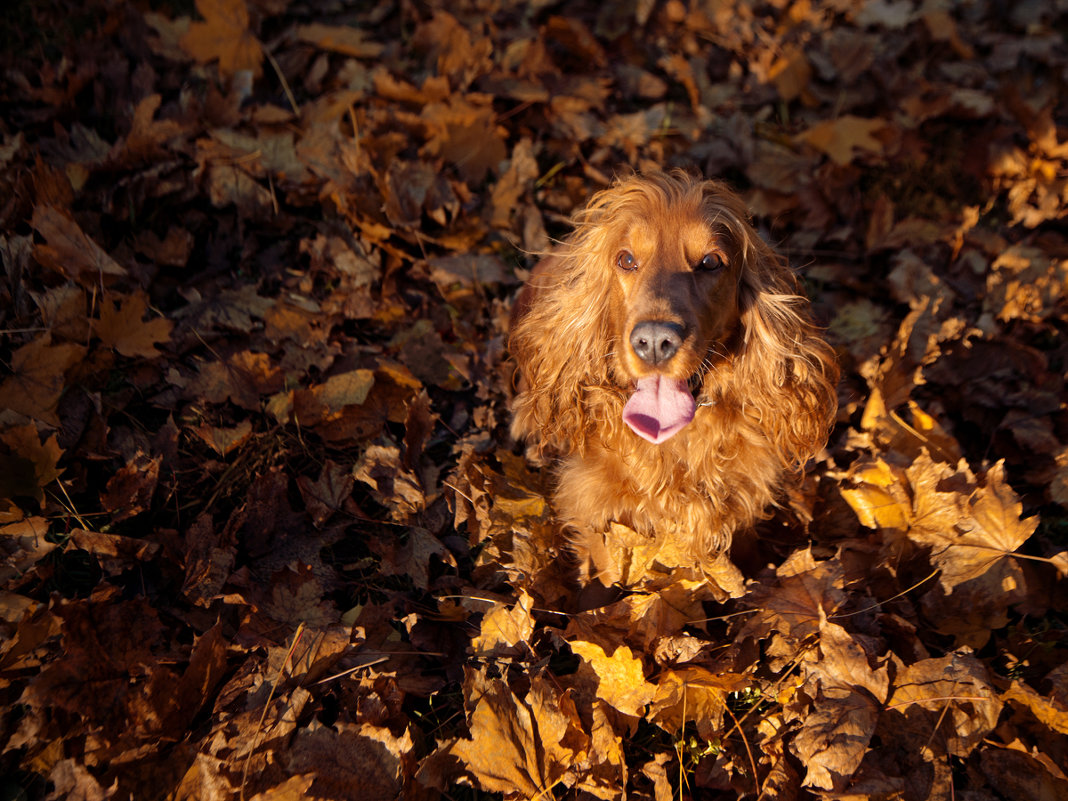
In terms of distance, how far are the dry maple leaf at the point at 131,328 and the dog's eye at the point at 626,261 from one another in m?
2.06

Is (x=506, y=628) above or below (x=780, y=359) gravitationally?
below

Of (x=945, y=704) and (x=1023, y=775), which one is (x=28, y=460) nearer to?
(x=945, y=704)

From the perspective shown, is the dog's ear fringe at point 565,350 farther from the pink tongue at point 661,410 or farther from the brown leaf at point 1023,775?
the brown leaf at point 1023,775

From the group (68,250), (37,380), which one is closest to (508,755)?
(37,380)

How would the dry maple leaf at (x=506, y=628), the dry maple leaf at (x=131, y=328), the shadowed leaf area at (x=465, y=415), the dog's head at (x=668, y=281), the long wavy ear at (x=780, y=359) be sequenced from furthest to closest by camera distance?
the dry maple leaf at (x=131, y=328) → the long wavy ear at (x=780, y=359) → the dry maple leaf at (x=506, y=628) → the dog's head at (x=668, y=281) → the shadowed leaf area at (x=465, y=415)

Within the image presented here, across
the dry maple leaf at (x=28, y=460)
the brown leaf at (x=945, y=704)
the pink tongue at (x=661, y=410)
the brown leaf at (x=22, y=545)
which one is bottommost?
the brown leaf at (x=22, y=545)

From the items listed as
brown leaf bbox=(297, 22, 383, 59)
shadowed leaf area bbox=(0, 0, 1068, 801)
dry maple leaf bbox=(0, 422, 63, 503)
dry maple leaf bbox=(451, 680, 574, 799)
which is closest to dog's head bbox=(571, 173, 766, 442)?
shadowed leaf area bbox=(0, 0, 1068, 801)

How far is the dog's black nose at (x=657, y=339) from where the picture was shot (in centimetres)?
229

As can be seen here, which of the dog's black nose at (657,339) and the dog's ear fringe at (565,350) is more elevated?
the dog's black nose at (657,339)

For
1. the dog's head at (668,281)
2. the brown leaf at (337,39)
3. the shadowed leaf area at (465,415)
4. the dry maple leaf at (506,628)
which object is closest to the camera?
the shadowed leaf area at (465,415)

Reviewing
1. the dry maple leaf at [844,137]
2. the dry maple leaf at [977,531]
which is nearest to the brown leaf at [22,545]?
the dry maple leaf at [977,531]

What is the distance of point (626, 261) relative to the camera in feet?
8.90

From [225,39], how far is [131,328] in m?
2.21

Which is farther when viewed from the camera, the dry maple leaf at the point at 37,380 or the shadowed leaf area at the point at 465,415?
the dry maple leaf at the point at 37,380
